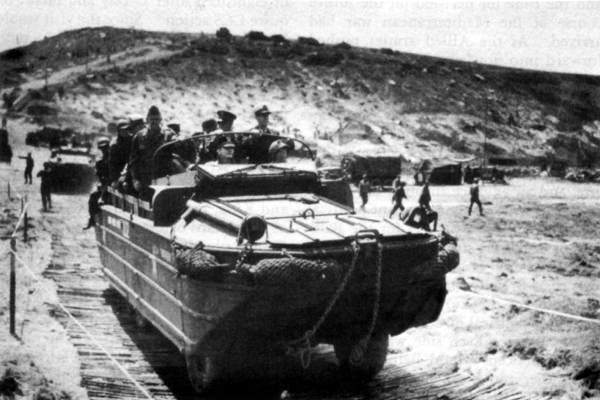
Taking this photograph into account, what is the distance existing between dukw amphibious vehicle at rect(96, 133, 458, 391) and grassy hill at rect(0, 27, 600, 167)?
32453mm

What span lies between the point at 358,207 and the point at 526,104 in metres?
41.2

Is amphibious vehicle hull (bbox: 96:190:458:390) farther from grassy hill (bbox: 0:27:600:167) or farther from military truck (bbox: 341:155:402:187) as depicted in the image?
grassy hill (bbox: 0:27:600:167)

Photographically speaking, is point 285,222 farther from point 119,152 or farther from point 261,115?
point 119,152

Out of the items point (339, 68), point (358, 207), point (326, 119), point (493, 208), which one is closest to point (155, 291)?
point (358, 207)

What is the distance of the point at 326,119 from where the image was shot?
49.7 m

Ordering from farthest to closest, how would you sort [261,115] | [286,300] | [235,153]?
[261,115], [235,153], [286,300]

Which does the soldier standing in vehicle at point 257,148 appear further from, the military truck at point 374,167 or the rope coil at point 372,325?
the military truck at point 374,167

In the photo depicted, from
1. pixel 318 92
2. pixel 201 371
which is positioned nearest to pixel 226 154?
pixel 201 371

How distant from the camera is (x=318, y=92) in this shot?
54.1 m

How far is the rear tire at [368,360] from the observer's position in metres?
6.70

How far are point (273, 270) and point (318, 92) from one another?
49.7m

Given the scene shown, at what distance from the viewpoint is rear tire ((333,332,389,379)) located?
6695mm

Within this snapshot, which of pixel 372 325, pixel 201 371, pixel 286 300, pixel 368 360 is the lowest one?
pixel 368 360

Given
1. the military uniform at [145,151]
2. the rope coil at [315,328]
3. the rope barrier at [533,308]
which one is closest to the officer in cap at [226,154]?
the military uniform at [145,151]
